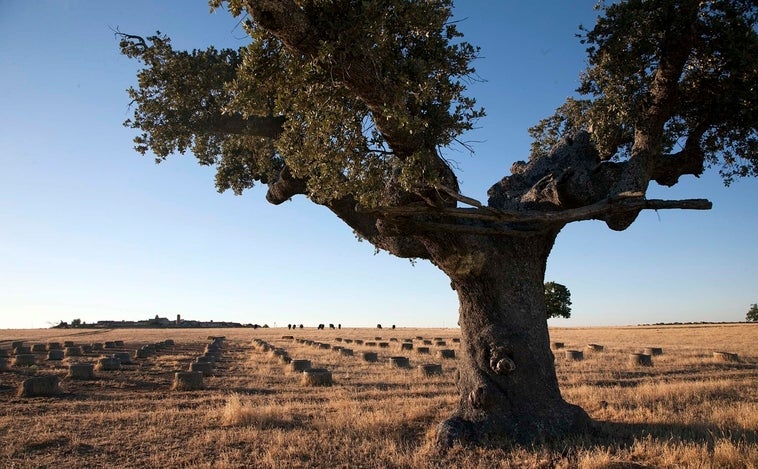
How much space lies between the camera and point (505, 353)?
→ 1007 cm

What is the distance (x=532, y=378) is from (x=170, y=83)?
10.8 m

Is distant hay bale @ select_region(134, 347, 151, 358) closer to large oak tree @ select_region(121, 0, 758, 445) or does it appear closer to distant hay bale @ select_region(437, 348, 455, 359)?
distant hay bale @ select_region(437, 348, 455, 359)

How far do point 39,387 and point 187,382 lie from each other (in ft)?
14.1

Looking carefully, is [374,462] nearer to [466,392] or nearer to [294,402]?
[466,392]

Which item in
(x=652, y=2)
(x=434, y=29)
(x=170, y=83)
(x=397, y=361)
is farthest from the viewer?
(x=397, y=361)

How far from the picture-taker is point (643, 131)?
11.6 meters

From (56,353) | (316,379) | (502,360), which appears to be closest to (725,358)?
(316,379)

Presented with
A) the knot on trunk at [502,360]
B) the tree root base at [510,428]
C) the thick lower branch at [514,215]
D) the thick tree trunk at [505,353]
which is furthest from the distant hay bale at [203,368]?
the knot on trunk at [502,360]

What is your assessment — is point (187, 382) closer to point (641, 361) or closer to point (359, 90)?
point (359, 90)

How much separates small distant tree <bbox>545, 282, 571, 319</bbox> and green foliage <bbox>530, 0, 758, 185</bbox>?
64.8 meters

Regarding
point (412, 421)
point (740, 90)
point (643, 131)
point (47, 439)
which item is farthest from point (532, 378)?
point (47, 439)

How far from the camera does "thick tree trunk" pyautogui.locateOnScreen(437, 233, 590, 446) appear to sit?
32.2 feet

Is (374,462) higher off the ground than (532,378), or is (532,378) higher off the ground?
(532,378)

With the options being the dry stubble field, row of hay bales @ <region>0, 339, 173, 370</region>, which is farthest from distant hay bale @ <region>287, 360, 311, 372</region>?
row of hay bales @ <region>0, 339, 173, 370</region>
